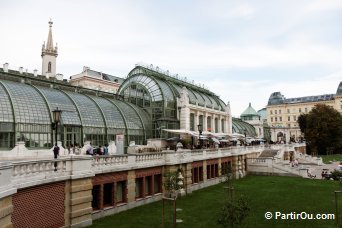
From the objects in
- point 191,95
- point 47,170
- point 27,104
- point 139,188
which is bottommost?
point 139,188

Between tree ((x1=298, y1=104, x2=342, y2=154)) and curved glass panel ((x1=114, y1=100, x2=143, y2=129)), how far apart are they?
64261 mm

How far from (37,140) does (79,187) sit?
12.2 m

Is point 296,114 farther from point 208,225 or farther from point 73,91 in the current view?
point 208,225

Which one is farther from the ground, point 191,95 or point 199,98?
point 191,95

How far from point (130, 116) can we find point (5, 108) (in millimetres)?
17084

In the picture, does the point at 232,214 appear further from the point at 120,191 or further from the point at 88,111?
the point at 88,111

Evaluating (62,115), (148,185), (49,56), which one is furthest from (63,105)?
(49,56)

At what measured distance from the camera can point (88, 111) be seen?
112ft

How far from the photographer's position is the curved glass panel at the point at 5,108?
83.3 ft

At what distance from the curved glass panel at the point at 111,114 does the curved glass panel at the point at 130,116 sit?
1.22 m

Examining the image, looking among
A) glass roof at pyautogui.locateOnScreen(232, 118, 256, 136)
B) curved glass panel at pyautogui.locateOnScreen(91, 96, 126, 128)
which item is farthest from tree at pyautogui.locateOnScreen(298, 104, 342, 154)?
curved glass panel at pyautogui.locateOnScreen(91, 96, 126, 128)

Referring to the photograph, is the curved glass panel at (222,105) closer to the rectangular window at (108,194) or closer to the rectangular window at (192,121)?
the rectangular window at (192,121)

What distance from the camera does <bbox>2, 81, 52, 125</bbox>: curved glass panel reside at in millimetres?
26797

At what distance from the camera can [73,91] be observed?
124 ft
